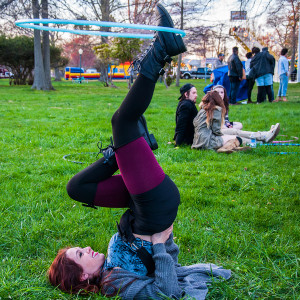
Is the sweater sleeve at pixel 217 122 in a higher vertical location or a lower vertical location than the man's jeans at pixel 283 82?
lower

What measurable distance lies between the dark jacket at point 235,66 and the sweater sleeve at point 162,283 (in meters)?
11.9

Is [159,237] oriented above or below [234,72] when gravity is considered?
below

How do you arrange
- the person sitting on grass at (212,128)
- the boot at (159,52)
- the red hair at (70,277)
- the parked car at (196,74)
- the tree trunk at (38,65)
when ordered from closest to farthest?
the boot at (159,52) < the red hair at (70,277) < the person sitting on grass at (212,128) < the tree trunk at (38,65) < the parked car at (196,74)

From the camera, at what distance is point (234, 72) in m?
13.4

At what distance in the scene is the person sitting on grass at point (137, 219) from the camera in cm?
233

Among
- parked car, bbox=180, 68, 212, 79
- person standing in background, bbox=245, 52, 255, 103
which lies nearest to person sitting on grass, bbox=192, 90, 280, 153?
person standing in background, bbox=245, 52, 255, 103

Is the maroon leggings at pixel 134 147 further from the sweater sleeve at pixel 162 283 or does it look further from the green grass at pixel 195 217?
the green grass at pixel 195 217

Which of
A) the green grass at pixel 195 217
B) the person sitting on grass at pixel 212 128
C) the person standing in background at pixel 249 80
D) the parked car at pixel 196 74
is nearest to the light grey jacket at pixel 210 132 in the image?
the person sitting on grass at pixel 212 128

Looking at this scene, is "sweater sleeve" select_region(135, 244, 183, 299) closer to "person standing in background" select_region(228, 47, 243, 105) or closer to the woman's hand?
the woman's hand

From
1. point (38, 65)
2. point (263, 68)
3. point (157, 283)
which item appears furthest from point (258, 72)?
point (38, 65)

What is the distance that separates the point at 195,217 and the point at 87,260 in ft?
4.92

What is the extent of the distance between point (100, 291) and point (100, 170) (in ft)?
2.81

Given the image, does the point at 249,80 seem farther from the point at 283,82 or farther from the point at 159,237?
the point at 159,237

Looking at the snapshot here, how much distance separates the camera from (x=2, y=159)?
231 inches
